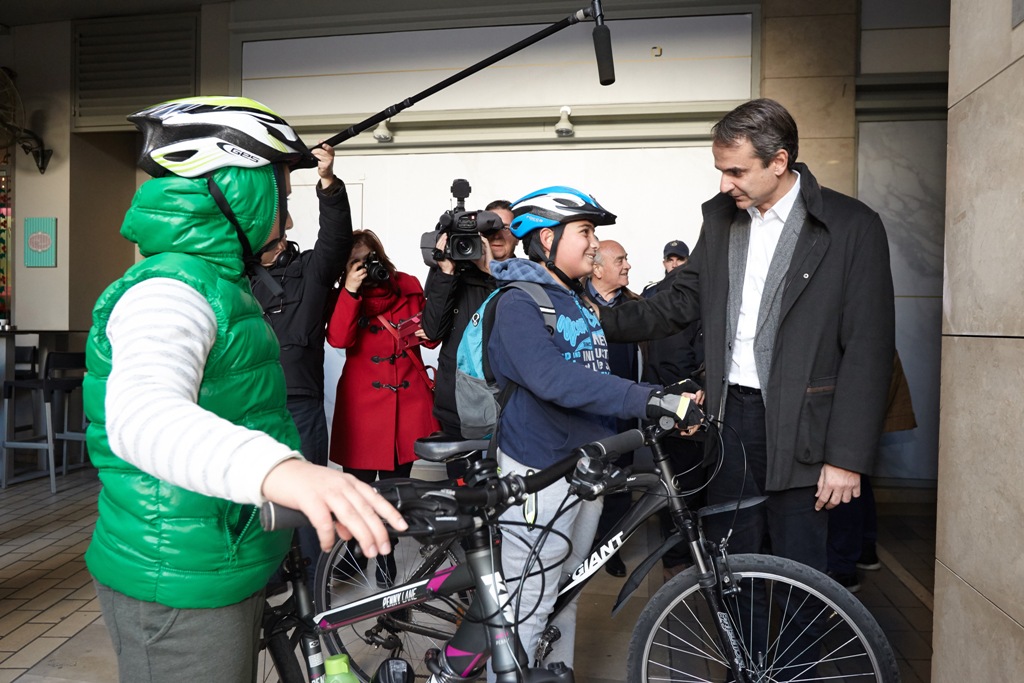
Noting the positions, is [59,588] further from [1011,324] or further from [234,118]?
[1011,324]

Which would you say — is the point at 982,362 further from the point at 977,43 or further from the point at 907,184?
the point at 907,184

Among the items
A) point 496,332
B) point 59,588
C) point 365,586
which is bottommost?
point 59,588

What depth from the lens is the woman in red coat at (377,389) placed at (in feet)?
12.8

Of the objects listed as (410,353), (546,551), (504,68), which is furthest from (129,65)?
(546,551)

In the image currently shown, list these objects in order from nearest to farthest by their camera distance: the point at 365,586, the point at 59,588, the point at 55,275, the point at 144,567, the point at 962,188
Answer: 1. the point at 144,567
2. the point at 962,188
3. the point at 365,586
4. the point at 59,588
5. the point at 55,275

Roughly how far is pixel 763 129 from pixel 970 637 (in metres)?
1.47

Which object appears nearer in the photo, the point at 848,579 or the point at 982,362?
the point at 982,362

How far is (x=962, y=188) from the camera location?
2.08 metres

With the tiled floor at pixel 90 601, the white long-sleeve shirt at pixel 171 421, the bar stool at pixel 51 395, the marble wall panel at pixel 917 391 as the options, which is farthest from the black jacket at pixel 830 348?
the bar stool at pixel 51 395

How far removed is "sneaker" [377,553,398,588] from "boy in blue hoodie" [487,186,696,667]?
0.72 m

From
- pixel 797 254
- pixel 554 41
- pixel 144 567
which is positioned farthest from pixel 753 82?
pixel 144 567

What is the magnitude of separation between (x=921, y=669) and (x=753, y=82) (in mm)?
4076

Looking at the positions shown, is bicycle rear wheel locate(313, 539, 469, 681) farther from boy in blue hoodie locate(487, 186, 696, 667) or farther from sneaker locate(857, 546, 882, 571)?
sneaker locate(857, 546, 882, 571)

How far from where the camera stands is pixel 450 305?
376 centimetres
